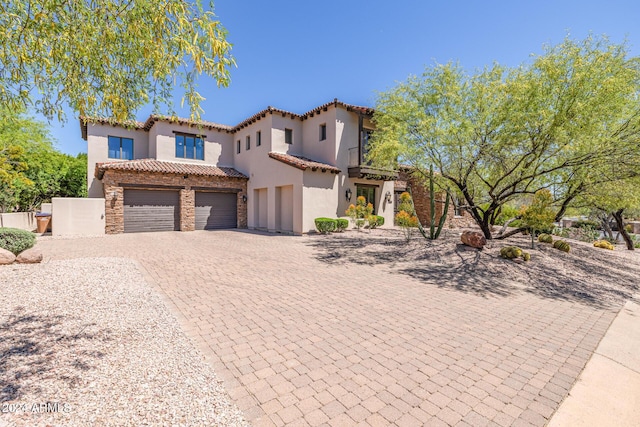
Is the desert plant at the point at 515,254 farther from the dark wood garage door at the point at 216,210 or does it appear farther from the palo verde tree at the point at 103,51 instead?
the dark wood garage door at the point at 216,210

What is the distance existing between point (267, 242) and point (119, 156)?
43.6 ft

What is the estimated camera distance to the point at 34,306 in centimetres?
466

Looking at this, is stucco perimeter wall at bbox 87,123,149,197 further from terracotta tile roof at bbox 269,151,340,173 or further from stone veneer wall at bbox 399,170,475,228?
stone veneer wall at bbox 399,170,475,228

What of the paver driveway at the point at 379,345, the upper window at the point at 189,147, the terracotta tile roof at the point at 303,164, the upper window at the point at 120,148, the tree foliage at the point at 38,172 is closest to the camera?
the paver driveway at the point at 379,345

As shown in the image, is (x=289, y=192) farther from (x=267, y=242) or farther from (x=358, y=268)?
(x=358, y=268)

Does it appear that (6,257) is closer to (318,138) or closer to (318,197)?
(318,197)

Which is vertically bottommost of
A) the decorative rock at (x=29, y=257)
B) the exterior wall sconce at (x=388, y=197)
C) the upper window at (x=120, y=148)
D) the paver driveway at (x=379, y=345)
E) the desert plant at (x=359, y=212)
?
the paver driveway at (x=379, y=345)

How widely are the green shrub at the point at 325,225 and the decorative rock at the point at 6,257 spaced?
36.6 feet

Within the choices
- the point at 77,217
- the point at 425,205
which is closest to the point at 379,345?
the point at 77,217

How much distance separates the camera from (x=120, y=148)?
18.4m

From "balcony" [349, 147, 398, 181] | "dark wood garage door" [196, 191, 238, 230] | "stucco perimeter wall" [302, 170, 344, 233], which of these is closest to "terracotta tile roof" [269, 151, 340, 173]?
"stucco perimeter wall" [302, 170, 344, 233]

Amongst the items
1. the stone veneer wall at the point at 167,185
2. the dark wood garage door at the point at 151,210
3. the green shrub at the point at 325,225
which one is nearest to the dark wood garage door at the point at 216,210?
the stone veneer wall at the point at 167,185

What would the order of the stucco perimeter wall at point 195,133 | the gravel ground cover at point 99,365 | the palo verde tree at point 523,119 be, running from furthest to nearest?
the stucco perimeter wall at point 195,133 → the palo verde tree at point 523,119 → the gravel ground cover at point 99,365

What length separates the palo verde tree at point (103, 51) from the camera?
345 centimetres
